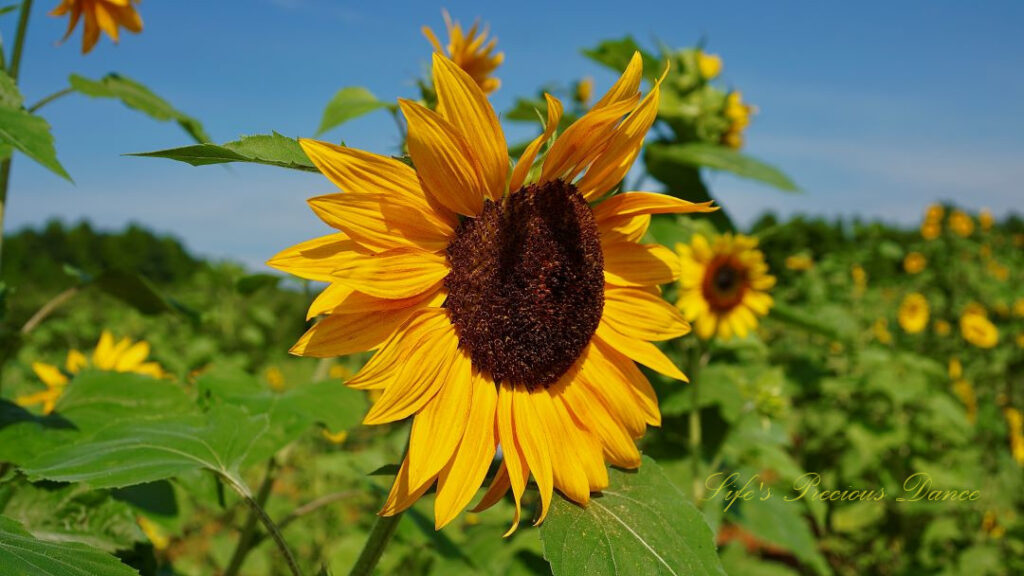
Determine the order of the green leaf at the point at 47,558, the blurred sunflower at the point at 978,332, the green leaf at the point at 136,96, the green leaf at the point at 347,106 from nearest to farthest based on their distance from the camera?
the green leaf at the point at 47,558, the green leaf at the point at 347,106, the green leaf at the point at 136,96, the blurred sunflower at the point at 978,332

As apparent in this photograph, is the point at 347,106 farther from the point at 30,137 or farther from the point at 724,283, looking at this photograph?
the point at 724,283

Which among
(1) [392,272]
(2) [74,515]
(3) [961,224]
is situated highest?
(3) [961,224]

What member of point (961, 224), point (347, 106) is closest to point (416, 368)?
point (347, 106)

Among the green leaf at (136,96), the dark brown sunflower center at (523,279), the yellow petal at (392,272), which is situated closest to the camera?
the yellow petal at (392,272)

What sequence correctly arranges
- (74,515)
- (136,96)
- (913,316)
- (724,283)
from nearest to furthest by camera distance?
(74,515) → (136,96) → (724,283) → (913,316)

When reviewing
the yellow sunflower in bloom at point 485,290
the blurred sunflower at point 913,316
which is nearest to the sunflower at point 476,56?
the yellow sunflower in bloom at point 485,290

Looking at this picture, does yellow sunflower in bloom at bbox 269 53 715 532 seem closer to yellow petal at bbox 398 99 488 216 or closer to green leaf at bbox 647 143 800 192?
yellow petal at bbox 398 99 488 216

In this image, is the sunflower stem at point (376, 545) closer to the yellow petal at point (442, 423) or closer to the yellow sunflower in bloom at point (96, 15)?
the yellow petal at point (442, 423)

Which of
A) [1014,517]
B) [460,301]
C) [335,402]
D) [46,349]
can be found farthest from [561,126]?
[46,349]
